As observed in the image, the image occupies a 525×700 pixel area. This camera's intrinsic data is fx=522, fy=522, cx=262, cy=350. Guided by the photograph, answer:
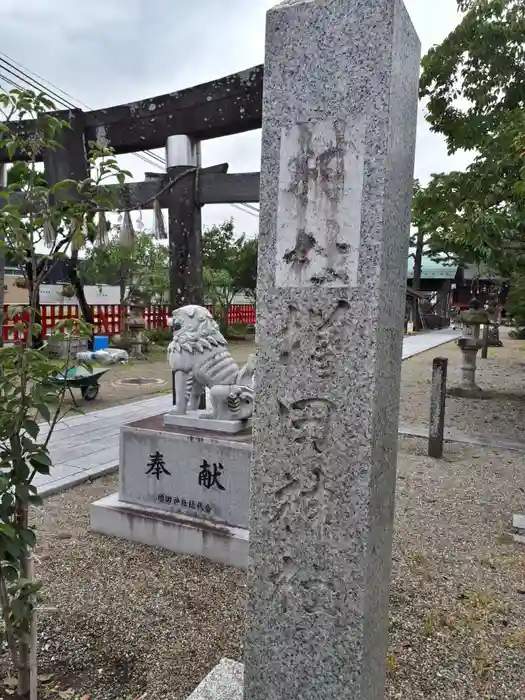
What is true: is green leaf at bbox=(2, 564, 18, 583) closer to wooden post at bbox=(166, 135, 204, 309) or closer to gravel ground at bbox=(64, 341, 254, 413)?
wooden post at bbox=(166, 135, 204, 309)

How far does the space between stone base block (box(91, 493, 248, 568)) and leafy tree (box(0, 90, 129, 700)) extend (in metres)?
1.48

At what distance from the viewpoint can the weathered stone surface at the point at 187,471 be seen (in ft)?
11.5

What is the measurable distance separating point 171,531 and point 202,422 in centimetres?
80

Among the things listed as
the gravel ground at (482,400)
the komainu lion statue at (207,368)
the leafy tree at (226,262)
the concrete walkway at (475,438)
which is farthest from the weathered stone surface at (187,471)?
the leafy tree at (226,262)

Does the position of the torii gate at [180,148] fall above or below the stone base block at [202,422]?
above

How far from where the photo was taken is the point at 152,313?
17.7 m

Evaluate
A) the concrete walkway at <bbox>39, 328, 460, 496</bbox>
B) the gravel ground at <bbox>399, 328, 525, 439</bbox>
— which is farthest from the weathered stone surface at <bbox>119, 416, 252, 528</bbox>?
the gravel ground at <bbox>399, 328, 525, 439</bbox>

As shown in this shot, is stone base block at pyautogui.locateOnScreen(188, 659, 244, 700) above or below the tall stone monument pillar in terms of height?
below

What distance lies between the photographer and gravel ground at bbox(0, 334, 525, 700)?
7.77 feet

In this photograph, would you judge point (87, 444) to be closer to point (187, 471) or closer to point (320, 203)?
point (187, 471)

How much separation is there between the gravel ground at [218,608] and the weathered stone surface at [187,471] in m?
0.34

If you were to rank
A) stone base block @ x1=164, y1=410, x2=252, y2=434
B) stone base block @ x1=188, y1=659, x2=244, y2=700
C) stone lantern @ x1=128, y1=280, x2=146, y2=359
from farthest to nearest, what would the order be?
stone lantern @ x1=128, y1=280, x2=146, y2=359 < stone base block @ x1=164, y1=410, x2=252, y2=434 < stone base block @ x1=188, y1=659, x2=244, y2=700

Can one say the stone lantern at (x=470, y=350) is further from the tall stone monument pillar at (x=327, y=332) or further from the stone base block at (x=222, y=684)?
the tall stone monument pillar at (x=327, y=332)

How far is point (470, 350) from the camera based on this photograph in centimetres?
919
